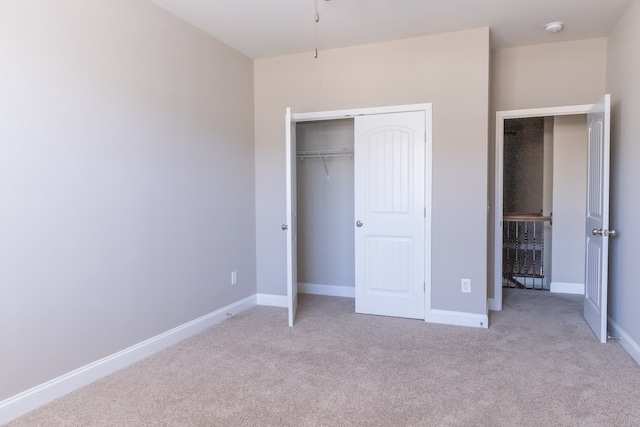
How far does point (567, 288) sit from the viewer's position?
4.78 metres

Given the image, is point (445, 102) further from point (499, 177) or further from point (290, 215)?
point (290, 215)

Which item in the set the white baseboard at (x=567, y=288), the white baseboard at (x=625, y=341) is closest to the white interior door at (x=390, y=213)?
the white baseboard at (x=625, y=341)

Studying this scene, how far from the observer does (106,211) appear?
266 cm

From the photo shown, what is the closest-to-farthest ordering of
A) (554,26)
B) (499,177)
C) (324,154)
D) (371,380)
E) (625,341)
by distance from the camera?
(371,380), (625,341), (554,26), (499,177), (324,154)

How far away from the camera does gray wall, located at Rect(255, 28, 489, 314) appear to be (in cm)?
356

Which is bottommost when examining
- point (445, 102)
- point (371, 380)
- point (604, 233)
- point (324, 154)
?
point (371, 380)

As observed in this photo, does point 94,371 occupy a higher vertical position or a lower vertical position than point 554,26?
lower

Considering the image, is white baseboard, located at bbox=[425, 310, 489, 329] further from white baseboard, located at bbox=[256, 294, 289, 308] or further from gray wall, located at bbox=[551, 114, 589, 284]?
gray wall, located at bbox=[551, 114, 589, 284]

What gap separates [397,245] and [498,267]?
3.86 feet

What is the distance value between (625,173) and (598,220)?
1.36 ft

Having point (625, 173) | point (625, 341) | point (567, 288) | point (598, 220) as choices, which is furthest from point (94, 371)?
point (567, 288)

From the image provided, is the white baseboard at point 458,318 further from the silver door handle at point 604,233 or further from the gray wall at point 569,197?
the gray wall at point 569,197

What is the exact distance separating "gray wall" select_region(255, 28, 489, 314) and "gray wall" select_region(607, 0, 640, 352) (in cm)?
101

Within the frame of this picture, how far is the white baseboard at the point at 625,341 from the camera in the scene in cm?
279
